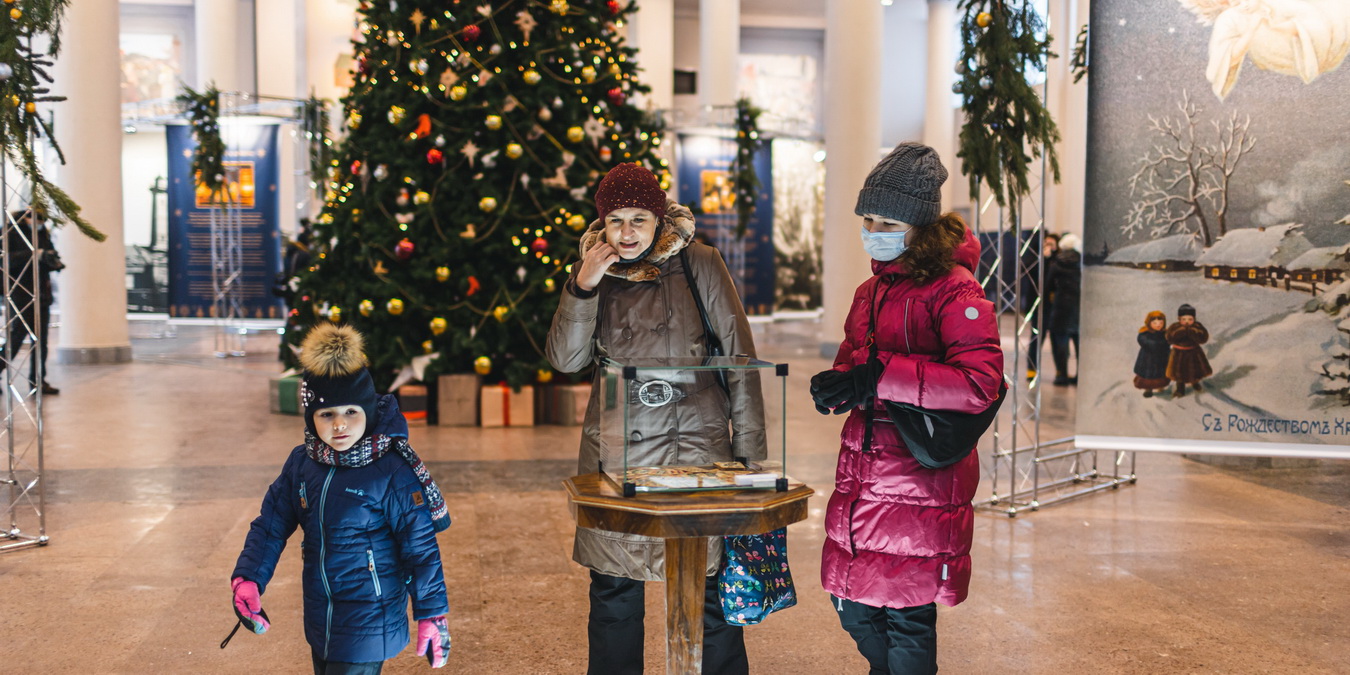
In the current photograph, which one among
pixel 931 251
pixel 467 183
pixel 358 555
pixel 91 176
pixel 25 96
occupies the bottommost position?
pixel 358 555

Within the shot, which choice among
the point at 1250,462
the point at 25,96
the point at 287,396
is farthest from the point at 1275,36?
the point at 287,396

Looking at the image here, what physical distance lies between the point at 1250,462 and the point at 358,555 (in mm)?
7506

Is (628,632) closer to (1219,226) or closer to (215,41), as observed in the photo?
(1219,226)

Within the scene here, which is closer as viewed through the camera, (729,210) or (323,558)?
(323,558)

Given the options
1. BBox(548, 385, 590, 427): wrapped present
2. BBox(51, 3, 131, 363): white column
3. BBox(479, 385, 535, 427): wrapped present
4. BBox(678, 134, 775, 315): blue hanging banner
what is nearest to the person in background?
BBox(548, 385, 590, 427): wrapped present

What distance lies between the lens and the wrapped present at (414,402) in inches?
357

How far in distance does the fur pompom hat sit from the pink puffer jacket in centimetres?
131

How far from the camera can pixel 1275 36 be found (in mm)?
5730

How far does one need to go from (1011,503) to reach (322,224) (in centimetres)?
613

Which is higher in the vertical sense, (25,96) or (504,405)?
(25,96)

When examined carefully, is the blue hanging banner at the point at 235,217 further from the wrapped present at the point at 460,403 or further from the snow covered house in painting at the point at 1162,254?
the snow covered house in painting at the point at 1162,254

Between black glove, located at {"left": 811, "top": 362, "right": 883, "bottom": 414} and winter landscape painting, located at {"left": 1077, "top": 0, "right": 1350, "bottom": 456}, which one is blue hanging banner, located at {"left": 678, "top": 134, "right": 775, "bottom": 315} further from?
black glove, located at {"left": 811, "top": 362, "right": 883, "bottom": 414}

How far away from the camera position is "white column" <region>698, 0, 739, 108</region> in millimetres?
21766

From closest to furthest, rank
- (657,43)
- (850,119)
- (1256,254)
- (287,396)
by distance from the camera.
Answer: (1256,254) → (287,396) → (850,119) → (657,43)
